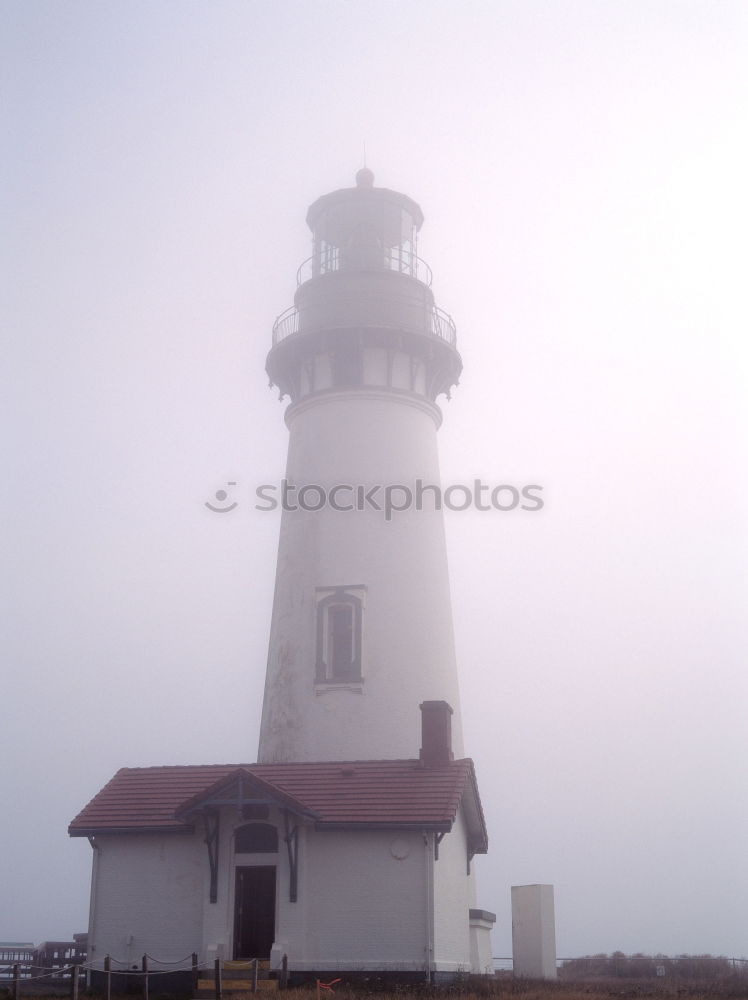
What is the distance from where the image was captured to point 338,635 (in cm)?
2489

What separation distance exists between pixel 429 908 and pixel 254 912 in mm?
2963

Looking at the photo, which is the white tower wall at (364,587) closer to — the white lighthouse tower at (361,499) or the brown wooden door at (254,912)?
the white lighthouse tower at (361,499)

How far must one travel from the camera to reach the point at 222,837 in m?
20.7

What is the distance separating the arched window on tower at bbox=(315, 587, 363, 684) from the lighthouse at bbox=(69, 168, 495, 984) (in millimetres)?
31

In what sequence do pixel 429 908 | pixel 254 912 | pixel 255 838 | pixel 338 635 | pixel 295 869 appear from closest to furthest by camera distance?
pixel 429 908 → pixel 295 869 → pixel 254 912 → pixel 255 838 → pixel 338 635

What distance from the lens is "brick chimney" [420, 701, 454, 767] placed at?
21.8 meters

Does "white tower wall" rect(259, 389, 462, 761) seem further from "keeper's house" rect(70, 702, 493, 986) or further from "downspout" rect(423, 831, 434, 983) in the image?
"downspout" rect(423, 831, 434, 983)

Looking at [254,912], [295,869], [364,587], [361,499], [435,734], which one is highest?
[361,499]

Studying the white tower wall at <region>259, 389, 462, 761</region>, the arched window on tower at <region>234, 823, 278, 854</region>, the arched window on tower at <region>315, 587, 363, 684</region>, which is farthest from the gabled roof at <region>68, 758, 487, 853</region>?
the arched window on tower at <region>315, 587, 363, 684</region>

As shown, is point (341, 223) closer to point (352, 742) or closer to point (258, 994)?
point (352, 742)

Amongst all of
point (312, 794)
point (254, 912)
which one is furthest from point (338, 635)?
point (254, 912)

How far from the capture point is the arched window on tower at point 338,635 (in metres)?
24.5

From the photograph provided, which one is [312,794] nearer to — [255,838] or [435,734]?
[255,838]

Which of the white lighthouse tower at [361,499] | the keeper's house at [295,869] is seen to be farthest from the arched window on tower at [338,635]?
the keeper's house at [295,869]
